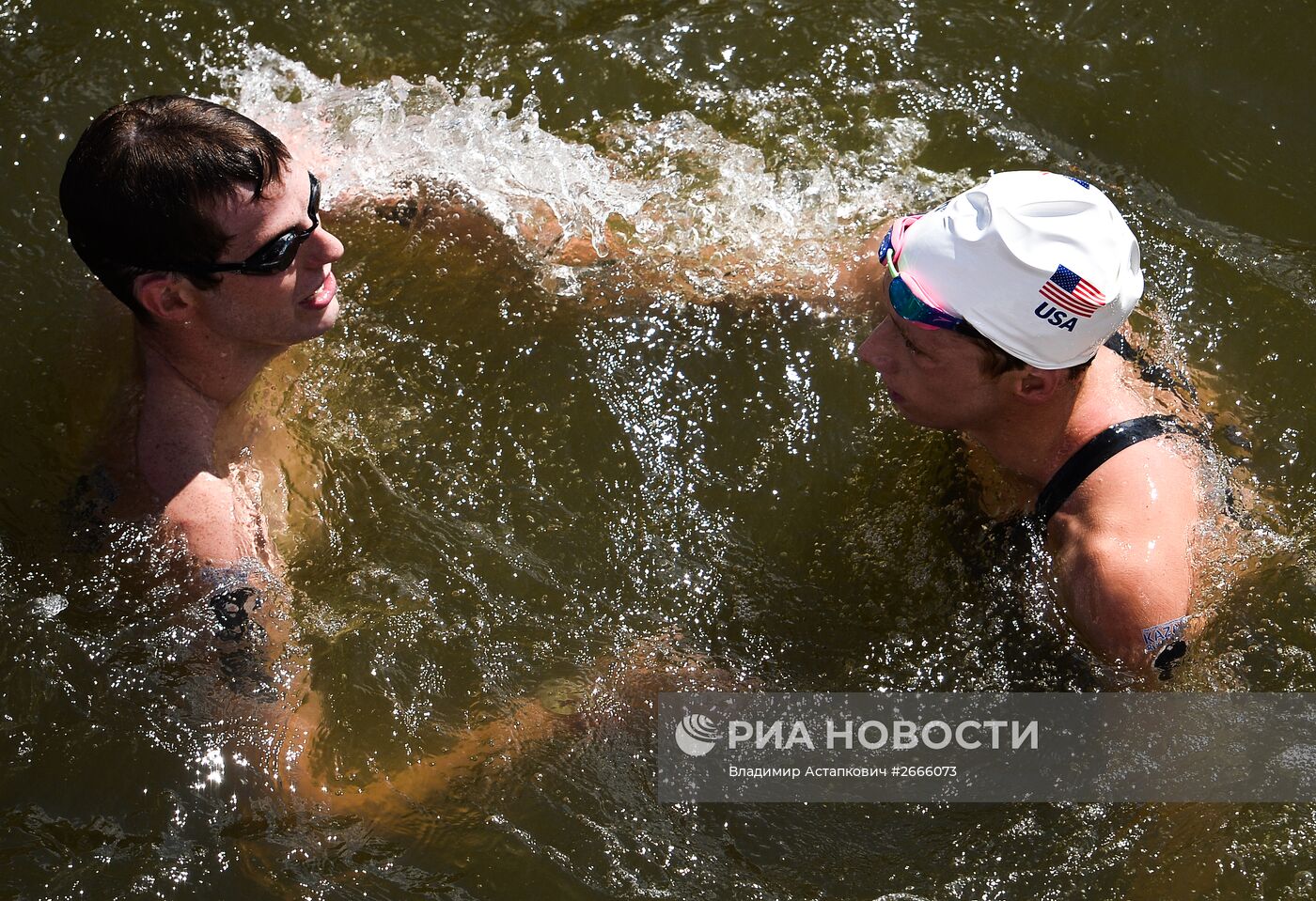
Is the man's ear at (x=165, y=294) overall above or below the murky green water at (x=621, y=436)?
above

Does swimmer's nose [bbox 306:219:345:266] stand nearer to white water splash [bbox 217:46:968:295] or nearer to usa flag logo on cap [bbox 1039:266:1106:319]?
white water splash [bbox 217:46:968:295]

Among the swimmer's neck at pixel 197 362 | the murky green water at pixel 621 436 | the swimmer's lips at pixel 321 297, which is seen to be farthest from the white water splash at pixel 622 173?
the swimmer's neck at pixel 197 362

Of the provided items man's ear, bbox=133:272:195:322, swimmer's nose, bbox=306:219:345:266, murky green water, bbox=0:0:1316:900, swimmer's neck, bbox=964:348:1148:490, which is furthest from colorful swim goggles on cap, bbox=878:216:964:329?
man's ear, bbox=133:272:195:322

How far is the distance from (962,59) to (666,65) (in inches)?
60.5

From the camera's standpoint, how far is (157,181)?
3.47 m

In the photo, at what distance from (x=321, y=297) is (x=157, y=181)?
2.23 ft

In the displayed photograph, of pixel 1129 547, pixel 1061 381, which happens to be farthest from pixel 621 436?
pixel 1129 547

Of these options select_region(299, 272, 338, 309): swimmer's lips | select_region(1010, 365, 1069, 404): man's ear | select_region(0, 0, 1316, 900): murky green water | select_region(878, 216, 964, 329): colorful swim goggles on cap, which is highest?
select_region(878, 216, 964, 329): colorful swim goggles on cap

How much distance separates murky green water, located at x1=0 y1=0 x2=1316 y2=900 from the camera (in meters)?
3.93

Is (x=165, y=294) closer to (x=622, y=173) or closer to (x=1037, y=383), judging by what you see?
(x=622, y=173)

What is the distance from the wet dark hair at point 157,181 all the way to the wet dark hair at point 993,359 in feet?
7.39

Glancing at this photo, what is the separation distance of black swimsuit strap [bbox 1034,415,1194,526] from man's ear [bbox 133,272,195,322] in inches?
113

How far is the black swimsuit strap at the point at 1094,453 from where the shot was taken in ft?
12.1

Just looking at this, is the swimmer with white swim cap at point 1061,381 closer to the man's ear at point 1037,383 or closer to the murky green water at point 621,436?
the man's ear at point 1037,383
